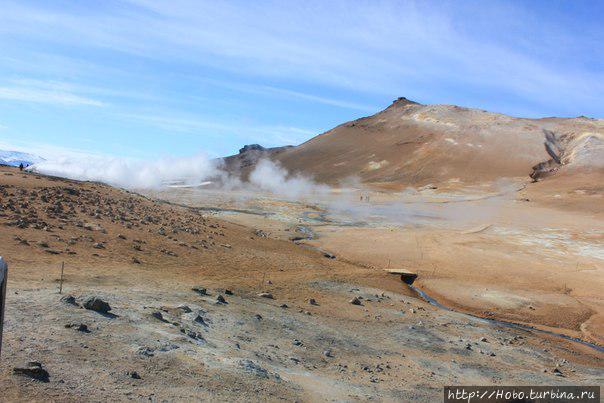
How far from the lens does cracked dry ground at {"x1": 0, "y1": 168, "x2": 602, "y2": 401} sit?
340 inches

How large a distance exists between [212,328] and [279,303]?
4380 mm

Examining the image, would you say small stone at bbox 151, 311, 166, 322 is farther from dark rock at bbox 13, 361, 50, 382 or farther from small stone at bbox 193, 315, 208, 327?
dark rock at bbox 13, 361, 50, 382

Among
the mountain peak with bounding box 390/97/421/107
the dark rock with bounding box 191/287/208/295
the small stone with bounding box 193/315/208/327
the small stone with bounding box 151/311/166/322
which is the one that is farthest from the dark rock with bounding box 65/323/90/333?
the mountain peak with bounding box 390/97/421/107

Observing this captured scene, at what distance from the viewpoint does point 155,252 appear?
2000cm

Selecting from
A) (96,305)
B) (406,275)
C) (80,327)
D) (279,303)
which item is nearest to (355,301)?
(279,303)

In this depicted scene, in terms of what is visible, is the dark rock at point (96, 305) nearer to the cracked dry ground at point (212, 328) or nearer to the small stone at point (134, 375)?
the cracked dry ground at point (212, 328)

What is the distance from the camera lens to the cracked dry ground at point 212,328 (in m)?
8.65

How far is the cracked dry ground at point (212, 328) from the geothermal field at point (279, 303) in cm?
6

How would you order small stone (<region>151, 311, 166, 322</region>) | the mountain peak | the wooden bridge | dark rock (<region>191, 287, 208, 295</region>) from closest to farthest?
small stone (<region>151, 311, 166, 322</region>), dark rock (<region>191, 287, 208, 295</region>), the wooden bridge, the mountain peak

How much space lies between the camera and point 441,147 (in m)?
112

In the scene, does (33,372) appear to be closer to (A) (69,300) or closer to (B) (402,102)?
(A) (69,300)

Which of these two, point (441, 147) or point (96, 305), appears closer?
point (96, 305)

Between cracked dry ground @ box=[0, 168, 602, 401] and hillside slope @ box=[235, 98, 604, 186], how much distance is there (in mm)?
80123

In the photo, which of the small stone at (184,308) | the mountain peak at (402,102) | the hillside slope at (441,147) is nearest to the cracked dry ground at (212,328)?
the small stone at (184,308)
